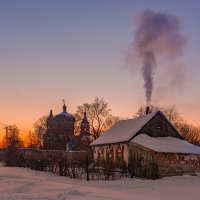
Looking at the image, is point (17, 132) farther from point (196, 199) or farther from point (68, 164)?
point (196, 199)

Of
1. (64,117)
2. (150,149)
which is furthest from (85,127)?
(150,149)

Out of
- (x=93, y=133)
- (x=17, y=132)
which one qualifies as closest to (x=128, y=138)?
(x=93, y=133)

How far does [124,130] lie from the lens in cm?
4156

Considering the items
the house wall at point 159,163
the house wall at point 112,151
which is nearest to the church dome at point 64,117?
the house wall at point 112,151

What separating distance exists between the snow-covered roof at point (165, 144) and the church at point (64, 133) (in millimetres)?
37135

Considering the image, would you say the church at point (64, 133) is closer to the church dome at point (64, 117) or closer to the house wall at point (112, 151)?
the church dome at point (64, 117)

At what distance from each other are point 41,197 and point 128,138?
24.8 m

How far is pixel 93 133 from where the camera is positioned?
2830 inches

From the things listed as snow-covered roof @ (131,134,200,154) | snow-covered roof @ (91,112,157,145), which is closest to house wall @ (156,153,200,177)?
snow-covered roof @ (131,134,200,154)

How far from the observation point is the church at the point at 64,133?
75250 mm

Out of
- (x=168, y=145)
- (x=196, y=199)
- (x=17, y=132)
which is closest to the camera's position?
(x=196, y=199)

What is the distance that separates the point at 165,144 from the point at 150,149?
3.25 metres

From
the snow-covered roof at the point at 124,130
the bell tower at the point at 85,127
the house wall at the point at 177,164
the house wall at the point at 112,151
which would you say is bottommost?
the house wall at the point at 177,164

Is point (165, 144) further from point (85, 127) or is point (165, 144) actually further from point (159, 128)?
point (85, 127)
